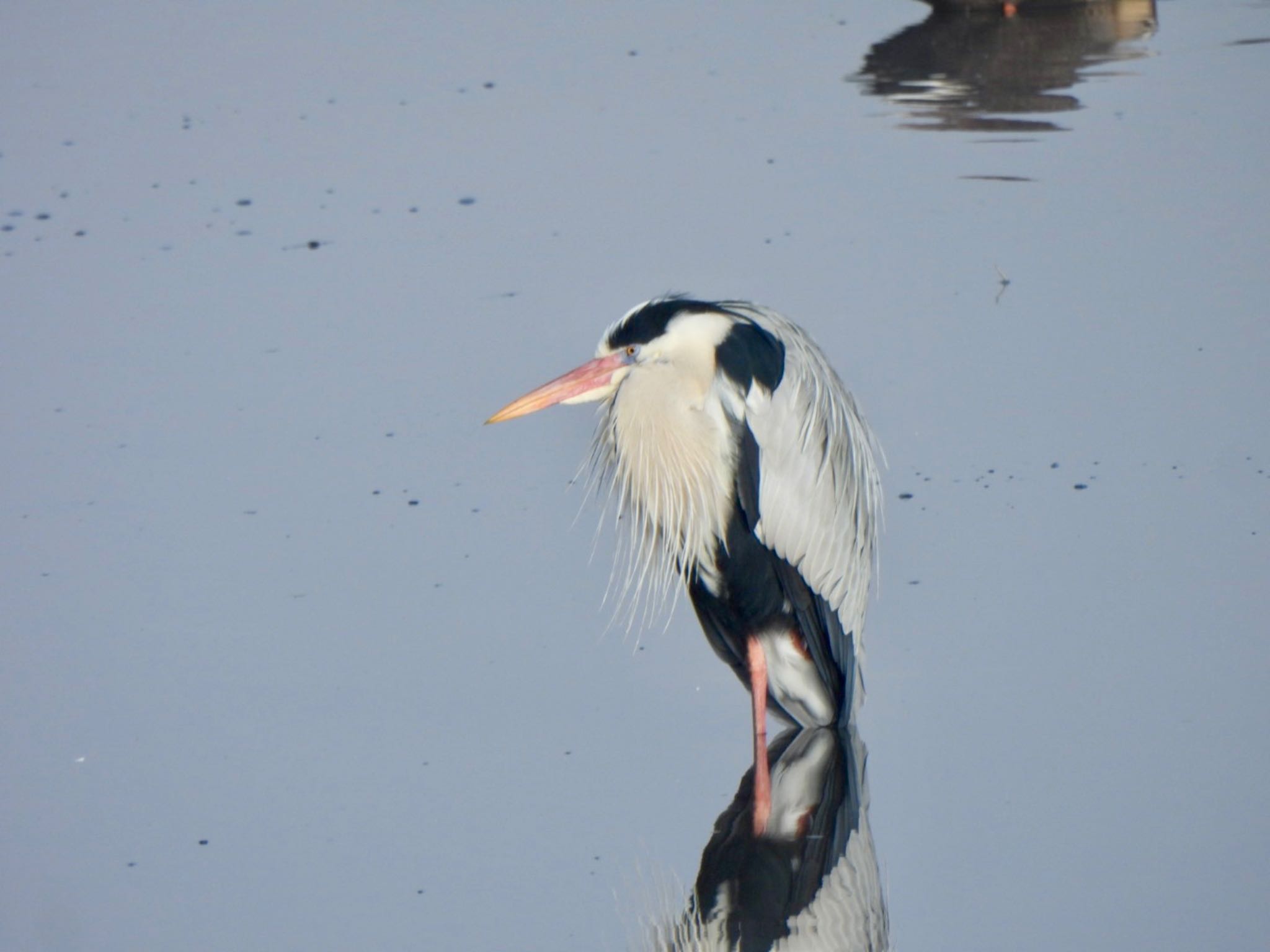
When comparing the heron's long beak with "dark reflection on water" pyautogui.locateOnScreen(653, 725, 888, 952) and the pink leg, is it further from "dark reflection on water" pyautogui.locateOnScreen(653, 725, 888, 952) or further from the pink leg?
"dark reflection on water" pyautogui.locateOnScreen(653, 725, 888, 952)

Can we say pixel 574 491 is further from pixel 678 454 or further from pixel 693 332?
pixel 693 332

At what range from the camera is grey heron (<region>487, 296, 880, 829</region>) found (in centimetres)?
432

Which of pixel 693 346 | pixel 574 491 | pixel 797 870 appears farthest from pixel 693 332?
pixel 574 491

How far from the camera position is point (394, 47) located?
32.0 feet

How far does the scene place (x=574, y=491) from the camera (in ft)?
18.1

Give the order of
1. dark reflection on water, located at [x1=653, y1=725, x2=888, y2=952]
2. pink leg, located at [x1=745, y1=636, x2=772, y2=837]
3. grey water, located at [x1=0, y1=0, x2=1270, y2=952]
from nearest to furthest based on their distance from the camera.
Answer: dark reflection on water, located at [x1=653, y1=725, x2=888, y2=952] → grey water, located at [x1=0, y1=0, x2=1270, y2=952] → pink leg, located at [x1=745, y1=636, x2=772, y2=837]

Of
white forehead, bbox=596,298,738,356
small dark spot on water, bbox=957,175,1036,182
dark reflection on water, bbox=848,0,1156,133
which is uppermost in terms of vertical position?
white forehead, bbox=596,298,738,356

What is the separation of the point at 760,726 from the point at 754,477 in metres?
0.58

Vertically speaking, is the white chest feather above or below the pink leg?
above

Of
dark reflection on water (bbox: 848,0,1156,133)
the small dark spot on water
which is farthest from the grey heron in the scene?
dark reflection on water (bbox: 848,0,1156,133)

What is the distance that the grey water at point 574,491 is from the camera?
392 centimetres

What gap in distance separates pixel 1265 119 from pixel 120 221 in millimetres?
4917

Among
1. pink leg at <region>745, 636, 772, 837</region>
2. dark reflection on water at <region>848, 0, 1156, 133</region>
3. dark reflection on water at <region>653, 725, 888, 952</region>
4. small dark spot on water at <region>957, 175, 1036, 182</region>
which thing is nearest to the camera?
dark reflection on water at <region>653, 725, 888, 952</region>

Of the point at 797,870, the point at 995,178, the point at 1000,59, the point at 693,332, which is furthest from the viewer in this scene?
the point at 1000,59
